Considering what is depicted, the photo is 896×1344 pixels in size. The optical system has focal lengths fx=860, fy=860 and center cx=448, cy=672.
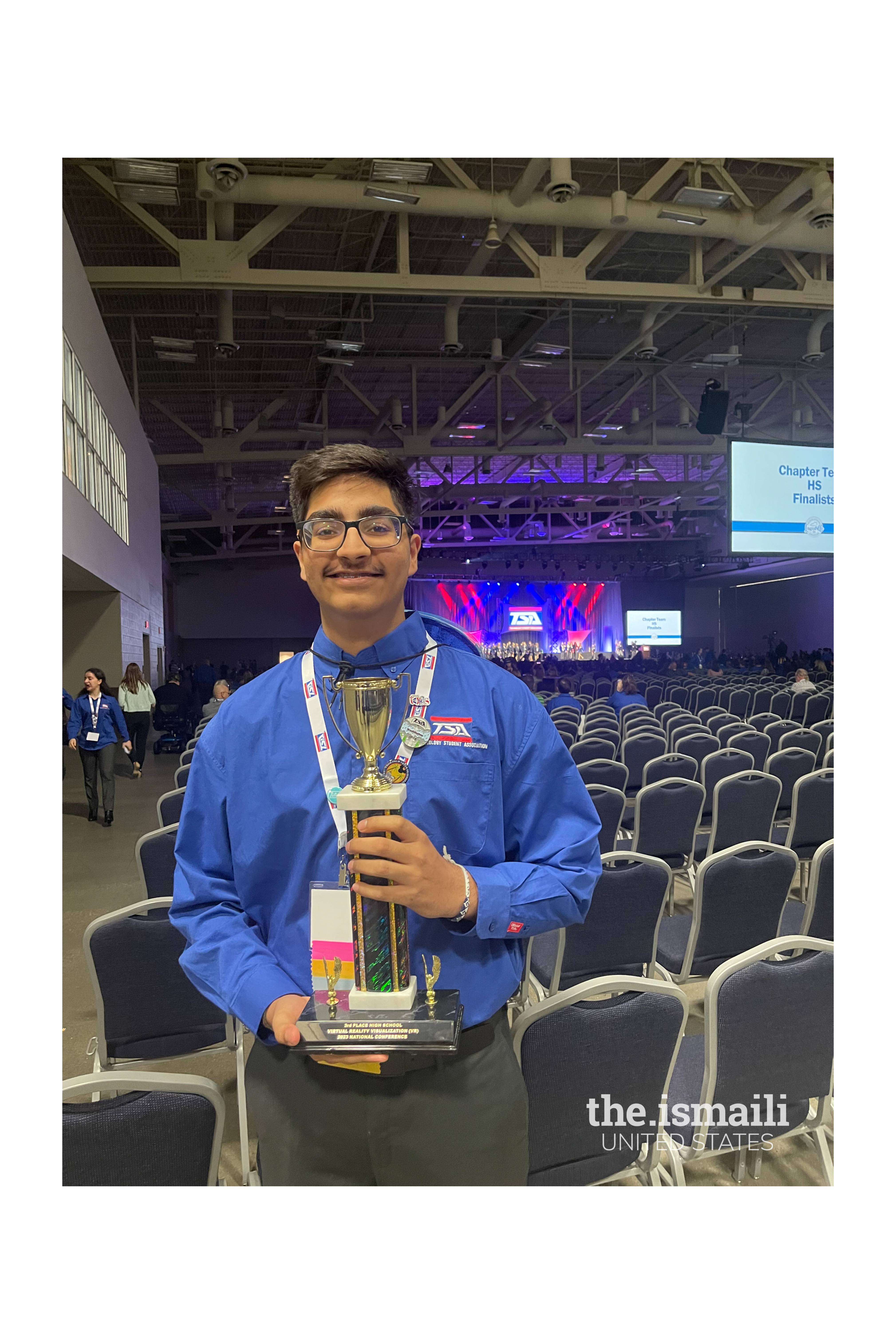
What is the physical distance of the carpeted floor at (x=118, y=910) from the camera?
8.86ft

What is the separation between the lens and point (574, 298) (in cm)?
1205

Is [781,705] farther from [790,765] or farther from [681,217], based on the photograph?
[681,217]

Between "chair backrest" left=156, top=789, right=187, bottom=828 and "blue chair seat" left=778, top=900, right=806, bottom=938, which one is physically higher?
"chair backrest" left=156, top=789, right=187, bottom=828

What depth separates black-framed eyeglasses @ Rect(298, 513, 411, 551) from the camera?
4.61 feet

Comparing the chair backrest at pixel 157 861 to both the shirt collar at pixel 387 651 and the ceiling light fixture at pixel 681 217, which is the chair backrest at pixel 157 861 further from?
the ceiling light fixture at pixel 681 217

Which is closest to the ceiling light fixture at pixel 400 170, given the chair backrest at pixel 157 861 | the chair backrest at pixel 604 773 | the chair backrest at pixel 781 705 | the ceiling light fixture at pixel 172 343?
the chair backrest at pixel 604 773

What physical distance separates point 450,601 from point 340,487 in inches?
1322

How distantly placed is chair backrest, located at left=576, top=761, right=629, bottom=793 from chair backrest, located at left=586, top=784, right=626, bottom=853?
94 cm

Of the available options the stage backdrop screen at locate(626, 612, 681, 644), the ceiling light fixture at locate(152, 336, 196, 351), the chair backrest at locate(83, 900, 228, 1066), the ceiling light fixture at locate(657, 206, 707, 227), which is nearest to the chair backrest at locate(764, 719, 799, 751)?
the ceiling light fixture at locate(657, 206, 707, 227)

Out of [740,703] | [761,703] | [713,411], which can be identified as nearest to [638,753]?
[740,703]

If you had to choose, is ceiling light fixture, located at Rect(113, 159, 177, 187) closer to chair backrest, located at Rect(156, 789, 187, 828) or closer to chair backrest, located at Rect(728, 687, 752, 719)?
chair backrest, located at Rect(156, 789, 187, 828)

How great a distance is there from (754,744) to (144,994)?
18.9 ft
